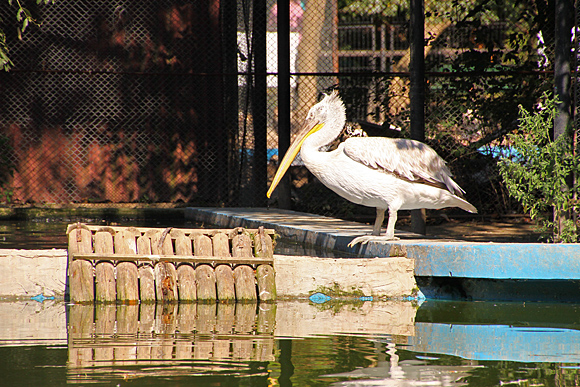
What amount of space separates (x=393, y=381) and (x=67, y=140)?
10.2 metres

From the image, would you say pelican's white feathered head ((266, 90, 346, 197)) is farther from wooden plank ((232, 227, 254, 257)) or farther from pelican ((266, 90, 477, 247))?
wooden plank ((232, 227, 254, 257))

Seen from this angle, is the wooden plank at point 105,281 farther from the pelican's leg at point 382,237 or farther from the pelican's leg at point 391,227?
the pelican's leg at point 391,227

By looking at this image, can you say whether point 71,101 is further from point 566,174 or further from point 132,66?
point 566,174

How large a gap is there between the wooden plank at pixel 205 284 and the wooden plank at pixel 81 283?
0.78m

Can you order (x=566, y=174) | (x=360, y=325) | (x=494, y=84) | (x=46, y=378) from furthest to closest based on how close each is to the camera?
(x=494, y=84)
(x=566, y=174)
(x=360, y=325)
(x=46, y=378)

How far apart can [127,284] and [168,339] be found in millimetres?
1291

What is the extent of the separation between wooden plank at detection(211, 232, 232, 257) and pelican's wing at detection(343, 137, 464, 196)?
1375 millimetres

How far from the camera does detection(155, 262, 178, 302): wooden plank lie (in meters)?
5.24

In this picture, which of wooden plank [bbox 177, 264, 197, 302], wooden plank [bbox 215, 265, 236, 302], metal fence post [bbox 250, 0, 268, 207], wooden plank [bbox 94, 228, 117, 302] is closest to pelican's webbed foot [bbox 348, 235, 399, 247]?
wooden plank [bbox 215, 265, 236, 302]

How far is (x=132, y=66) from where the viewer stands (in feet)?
40.3

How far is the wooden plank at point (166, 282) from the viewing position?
5.24 m

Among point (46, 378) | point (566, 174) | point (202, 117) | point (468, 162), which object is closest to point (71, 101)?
point (202, 117)

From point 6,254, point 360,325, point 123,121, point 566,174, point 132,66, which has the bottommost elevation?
point 360,325

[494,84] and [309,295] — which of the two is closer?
[309,295]
